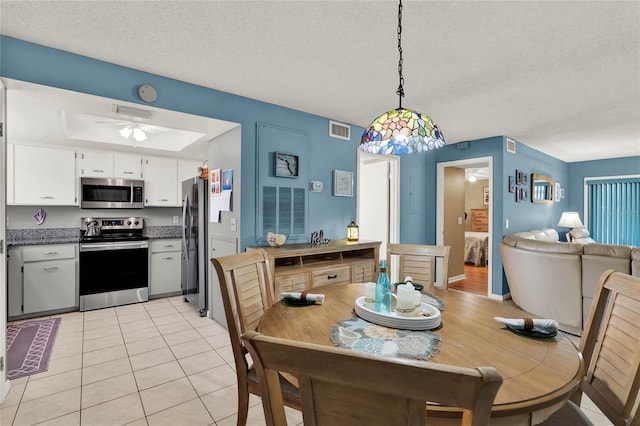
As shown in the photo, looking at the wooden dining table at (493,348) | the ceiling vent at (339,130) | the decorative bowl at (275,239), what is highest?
the ceiling vent at (339,130)

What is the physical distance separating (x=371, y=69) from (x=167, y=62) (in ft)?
5.28

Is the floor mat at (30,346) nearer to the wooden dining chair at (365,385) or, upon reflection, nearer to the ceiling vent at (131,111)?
the ceiling vent at (131,111)

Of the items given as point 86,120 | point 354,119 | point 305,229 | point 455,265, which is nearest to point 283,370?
point 305,229

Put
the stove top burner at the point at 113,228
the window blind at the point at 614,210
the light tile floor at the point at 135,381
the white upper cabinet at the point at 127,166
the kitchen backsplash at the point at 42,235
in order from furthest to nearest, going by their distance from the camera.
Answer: the window blind at the point at 614,210 < the white upper cabinet at the point at 127,166 < the stove top burner at the point at 113,228 < the kitchen backsplash at the point at 42,235 < the light tile floor at the point at 135,381

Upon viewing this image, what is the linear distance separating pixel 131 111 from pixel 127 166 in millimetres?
2078

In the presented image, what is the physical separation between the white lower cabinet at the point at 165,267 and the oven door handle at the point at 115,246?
0.14 m

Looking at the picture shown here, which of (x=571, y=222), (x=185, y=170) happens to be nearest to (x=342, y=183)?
(x=185, y=170)

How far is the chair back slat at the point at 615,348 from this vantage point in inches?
40.6

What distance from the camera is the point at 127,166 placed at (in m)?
4.42

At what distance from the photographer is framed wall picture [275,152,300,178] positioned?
3.33m

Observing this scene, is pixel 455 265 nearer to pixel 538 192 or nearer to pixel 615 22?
pixel 538 192

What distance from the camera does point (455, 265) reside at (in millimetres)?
5652

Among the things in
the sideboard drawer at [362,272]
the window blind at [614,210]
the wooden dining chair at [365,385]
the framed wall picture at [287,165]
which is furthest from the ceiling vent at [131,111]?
the window blind at [614,210]

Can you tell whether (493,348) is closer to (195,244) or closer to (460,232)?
(195,244)
